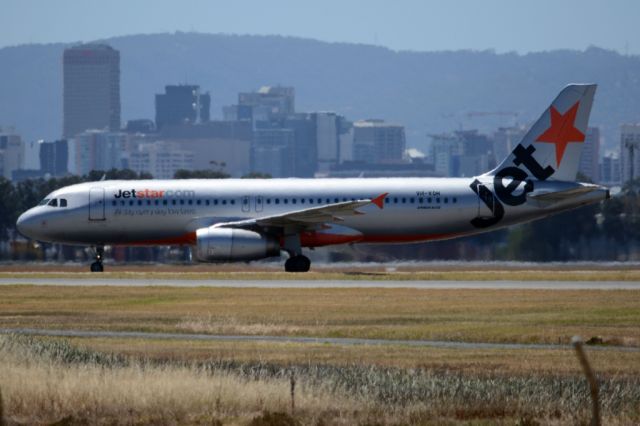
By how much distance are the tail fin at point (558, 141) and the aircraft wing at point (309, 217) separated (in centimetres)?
569

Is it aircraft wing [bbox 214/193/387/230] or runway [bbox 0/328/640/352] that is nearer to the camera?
runway [bbox 0/328/640/352]

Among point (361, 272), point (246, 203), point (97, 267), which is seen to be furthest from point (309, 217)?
point (97, 267)

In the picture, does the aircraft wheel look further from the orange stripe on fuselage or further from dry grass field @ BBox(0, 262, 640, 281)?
dry grass field @ BBox(0, 262, 640, 281)

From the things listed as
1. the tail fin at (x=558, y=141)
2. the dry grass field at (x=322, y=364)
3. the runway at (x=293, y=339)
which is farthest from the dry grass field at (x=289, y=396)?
the tail fin at (x=558, y=141)

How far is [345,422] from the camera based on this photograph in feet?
68.6

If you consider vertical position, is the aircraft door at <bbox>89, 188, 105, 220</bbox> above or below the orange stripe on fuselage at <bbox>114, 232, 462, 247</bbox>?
above

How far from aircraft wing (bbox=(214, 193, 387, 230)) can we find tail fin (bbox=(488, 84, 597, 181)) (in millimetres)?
5688

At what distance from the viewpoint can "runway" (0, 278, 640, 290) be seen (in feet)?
146

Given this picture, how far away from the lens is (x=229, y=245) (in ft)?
172

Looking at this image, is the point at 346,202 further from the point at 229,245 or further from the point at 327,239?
the point at 229,245

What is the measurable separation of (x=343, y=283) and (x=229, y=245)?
6.94 metres

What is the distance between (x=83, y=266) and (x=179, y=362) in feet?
132

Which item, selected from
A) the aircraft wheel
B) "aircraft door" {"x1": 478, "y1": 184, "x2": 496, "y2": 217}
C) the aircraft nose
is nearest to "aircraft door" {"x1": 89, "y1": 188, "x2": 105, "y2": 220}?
the aircraft wheel

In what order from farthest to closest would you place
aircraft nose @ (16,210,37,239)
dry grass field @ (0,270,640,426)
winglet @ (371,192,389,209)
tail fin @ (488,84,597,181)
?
aircraft nose @ (16,210,37,239) < tail fin @ (488,84,597,181) < winglet @ (371,192,389,209) < dry grass field @ (0,270,640,426)
